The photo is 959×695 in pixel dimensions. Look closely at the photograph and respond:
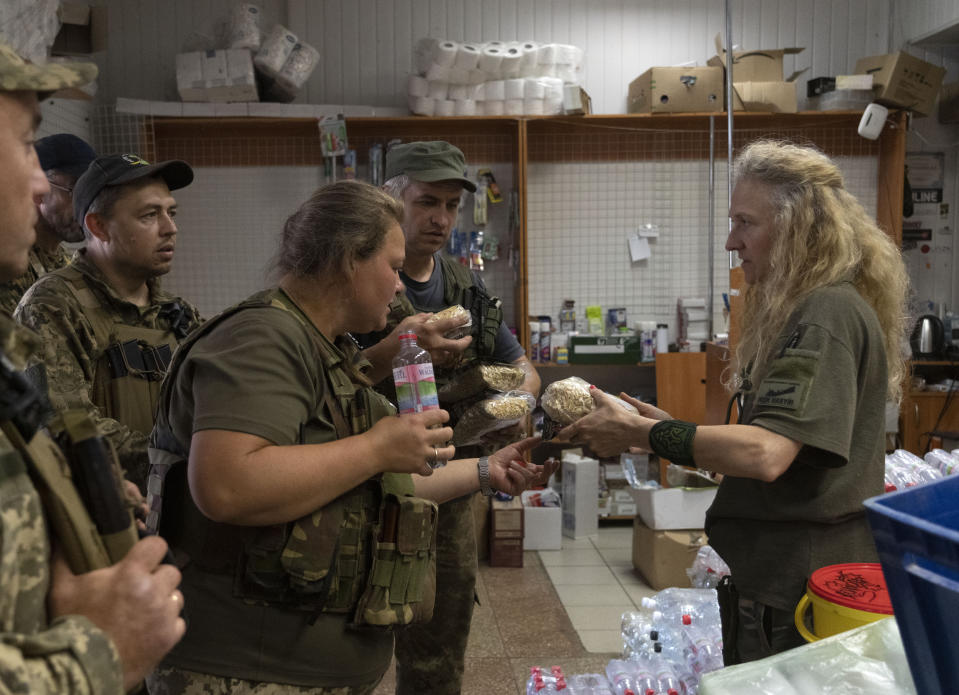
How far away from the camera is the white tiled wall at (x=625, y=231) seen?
6.20 m

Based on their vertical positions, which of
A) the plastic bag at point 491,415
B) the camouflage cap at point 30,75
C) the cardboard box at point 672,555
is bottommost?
the cardboard box at point 672,555

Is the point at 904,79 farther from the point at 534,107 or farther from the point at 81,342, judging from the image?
the point at 81,342

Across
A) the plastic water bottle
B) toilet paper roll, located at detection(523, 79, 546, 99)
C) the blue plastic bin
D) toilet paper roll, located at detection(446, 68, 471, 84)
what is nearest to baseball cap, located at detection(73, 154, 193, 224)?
the plastic water bottle

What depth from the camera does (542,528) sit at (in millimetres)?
5223

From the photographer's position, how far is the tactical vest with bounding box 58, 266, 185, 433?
2543 millimetres

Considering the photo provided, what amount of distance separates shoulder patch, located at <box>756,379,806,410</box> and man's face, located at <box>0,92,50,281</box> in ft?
4.66

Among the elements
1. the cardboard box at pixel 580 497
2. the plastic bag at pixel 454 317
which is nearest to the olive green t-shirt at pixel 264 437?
the plastic bag at pixel 454 317

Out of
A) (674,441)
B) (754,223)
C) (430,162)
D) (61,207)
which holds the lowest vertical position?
(674,441)

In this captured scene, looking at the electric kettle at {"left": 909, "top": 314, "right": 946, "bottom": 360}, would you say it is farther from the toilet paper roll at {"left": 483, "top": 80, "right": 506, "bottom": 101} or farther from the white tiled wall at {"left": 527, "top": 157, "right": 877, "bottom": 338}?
the toilet paper roll at {"left": 483, "top": 80, "right": 506, "bottom": 101}

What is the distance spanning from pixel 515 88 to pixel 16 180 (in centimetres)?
493

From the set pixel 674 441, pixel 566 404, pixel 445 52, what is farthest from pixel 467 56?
pixel 674 441

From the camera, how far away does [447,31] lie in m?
6.07

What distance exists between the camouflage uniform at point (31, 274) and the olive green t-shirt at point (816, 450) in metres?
2.22

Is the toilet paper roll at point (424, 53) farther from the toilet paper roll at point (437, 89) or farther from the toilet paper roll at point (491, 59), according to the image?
the toilet paper roll at point (491, 59)
